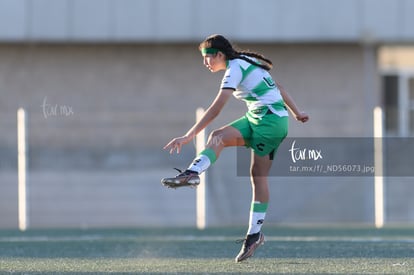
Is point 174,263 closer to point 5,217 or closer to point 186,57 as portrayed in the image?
point 5,217

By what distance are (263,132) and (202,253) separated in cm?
153

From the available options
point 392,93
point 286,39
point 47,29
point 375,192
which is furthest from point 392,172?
point 47,29

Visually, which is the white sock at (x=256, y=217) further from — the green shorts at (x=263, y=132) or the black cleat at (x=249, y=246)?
the green shorts at (x=263, y=132)

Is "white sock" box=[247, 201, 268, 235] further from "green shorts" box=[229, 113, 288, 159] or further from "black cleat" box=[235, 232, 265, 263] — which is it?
"green shorts" box=[229, 113, 288, 159]

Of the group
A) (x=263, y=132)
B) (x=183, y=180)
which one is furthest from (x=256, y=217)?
(x=183, y=180)

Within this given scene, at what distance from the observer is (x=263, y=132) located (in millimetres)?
7285

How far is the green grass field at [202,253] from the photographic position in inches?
276

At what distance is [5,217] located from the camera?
14.8 m

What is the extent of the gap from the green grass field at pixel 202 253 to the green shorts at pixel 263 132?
89cm

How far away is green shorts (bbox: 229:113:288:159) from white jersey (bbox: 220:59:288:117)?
5 centimetres

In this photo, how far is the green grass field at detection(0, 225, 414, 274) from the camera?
7.00m

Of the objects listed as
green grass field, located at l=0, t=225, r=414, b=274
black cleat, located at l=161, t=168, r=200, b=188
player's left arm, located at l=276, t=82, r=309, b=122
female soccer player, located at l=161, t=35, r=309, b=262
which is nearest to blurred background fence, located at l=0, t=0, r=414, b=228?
green grass field, located at l=0, t=225, r=414, b=274

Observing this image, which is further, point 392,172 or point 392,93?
point 392,93

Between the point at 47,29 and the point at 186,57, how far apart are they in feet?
8.80
